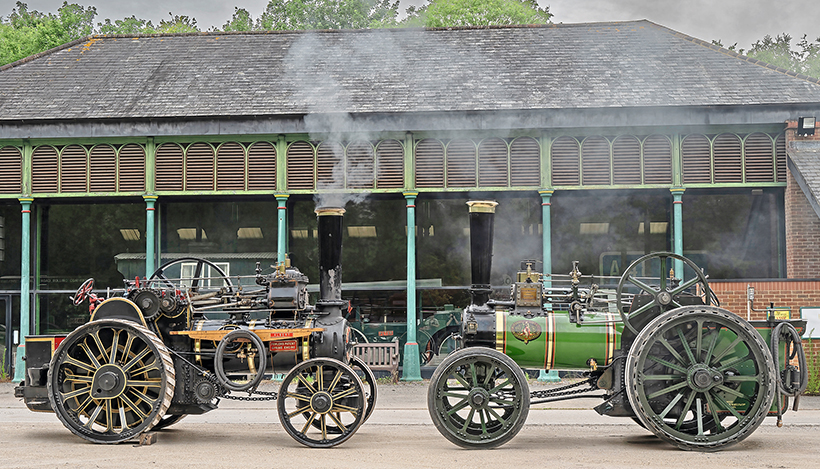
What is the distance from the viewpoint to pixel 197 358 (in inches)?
314

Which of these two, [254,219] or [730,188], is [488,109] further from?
[254,219]

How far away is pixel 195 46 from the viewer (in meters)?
17.4

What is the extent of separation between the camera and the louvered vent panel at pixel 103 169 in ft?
46.9

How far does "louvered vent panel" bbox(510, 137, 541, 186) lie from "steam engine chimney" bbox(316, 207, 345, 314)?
6424 mm

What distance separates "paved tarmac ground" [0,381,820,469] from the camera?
251 inches

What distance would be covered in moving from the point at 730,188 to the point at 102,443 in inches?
442

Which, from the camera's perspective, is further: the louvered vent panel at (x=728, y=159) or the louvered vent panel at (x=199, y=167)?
the louvered vent panel at (x=199, y=167)

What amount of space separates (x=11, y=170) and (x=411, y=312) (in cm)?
785

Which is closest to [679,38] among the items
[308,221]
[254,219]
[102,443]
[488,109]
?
[488,109]

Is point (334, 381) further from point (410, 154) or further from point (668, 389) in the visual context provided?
point (410, 154)

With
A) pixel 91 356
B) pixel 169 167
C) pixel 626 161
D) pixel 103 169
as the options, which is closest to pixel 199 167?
pixel 169 167

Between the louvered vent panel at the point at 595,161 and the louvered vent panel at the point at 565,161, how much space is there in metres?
0.12

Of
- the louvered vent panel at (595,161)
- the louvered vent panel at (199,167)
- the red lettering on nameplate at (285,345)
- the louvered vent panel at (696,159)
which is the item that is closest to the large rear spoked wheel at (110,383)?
the red lettering on nameplate at (285,345)

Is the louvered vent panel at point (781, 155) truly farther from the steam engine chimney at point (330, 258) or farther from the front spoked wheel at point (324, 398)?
the front spoked wheel at point (324, 398)
